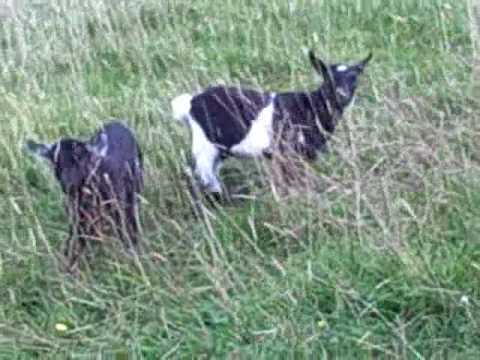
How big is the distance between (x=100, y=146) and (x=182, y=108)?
72 cm

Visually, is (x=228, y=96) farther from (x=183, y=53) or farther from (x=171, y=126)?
(x=183, y=53)

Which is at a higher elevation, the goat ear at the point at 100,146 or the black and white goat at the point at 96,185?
the goat ear at the point at 100,146

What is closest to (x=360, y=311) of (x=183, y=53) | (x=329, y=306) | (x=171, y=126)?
(x=329, y=306)

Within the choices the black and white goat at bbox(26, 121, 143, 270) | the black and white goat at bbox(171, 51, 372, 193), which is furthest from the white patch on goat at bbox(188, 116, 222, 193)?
the black and white goat at bbox(26, 121, 143, 270)

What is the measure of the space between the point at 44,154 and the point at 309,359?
1637 mm

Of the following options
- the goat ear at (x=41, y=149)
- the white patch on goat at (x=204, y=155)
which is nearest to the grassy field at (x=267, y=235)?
the white patch on goat at (x=204, y=155)

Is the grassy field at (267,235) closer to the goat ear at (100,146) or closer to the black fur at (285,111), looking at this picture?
the black fur at (285,111)

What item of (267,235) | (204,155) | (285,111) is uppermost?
(285,111)

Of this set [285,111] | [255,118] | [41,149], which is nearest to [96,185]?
[41,149]

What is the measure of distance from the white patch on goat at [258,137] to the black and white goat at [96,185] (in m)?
0.61

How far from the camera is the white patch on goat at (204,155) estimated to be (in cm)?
552

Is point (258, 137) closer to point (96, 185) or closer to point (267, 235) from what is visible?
point (267, 235)

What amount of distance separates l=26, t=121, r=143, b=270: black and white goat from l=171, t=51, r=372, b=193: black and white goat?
0.56 metres

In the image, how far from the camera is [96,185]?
15.7 feet
